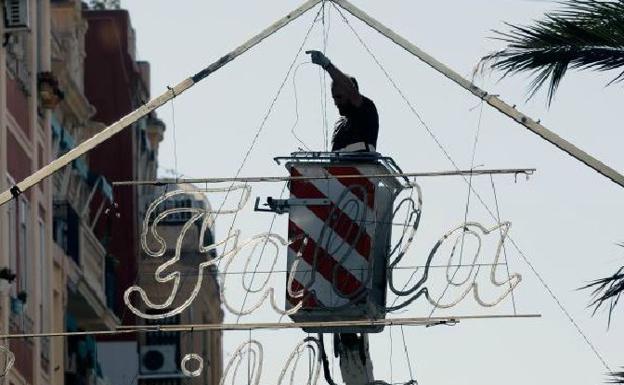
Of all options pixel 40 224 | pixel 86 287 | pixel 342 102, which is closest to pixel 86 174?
pixel 86 287

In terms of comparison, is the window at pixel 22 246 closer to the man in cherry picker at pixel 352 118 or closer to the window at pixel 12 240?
the window at pixel 12 240

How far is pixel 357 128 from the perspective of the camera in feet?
88.2

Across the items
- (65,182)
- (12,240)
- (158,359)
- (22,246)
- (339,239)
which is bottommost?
(339,239)

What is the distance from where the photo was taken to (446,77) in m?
25.2

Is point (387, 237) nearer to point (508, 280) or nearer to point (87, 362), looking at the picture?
point (508, 280)

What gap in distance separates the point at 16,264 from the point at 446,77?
27.8 meters

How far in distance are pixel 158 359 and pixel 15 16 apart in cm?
3046

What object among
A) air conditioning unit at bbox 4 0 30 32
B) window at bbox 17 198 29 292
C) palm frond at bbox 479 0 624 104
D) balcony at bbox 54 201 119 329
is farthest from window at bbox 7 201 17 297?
palm frond at bbox 479 0 624 104

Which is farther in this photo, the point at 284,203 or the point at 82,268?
the point at 82,268

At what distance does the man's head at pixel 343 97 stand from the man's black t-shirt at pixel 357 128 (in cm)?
4

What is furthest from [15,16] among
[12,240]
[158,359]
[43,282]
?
[158,359]

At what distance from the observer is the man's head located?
26844 mm

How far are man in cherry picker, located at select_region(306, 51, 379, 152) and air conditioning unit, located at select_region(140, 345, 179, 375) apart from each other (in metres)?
50.9

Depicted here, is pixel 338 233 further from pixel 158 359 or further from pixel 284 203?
pixel 158 359
